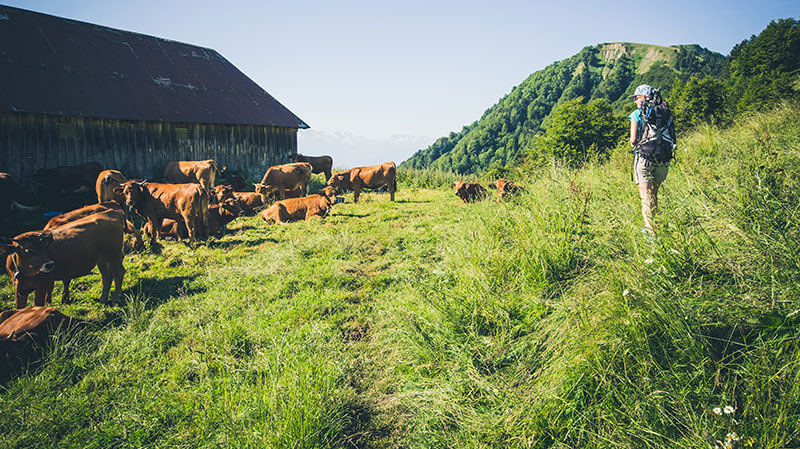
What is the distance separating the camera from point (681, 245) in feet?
9.93

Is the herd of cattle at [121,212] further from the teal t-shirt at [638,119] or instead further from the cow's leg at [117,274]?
the teal t-shirt at [638,119]

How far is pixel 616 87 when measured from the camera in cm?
9694

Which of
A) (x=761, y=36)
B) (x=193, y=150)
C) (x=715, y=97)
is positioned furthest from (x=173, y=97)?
(x=761, y=36)

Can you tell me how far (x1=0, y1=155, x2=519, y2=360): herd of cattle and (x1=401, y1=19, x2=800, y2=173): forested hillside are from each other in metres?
27.3

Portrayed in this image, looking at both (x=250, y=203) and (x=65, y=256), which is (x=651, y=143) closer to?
(x=65, y=256)

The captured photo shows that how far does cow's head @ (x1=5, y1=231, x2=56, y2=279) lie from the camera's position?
5168mm

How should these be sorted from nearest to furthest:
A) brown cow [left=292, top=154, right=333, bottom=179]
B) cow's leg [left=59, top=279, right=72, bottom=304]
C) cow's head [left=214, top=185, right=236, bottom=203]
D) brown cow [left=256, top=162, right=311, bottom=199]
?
cow's leg [left=59, top=279, right=72, bottom=304] → cow's head [left=214, top=185, right=236, bottom=203] → brown cow [left=256, top=162, right=311, bottom=199] → brown cow [left=292, top=154, right=333, bottom=179]

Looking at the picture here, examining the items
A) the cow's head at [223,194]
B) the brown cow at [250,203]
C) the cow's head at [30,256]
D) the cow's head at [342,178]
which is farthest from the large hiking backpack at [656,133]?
the cow's head at [223,194]

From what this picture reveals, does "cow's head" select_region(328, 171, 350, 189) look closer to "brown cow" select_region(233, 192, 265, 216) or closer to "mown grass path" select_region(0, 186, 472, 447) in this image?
"brown cow" select_region(233, 192, 265, 216)

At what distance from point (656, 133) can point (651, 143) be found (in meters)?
0.18

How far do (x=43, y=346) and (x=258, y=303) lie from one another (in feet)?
7.91

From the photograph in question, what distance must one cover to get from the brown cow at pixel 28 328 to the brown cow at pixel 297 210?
264 inches

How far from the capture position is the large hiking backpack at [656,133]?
516 cm

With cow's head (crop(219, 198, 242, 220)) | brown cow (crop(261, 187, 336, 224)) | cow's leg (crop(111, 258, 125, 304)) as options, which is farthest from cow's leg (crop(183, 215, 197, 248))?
cow's leg (crop(111, 258, 125, 304))
